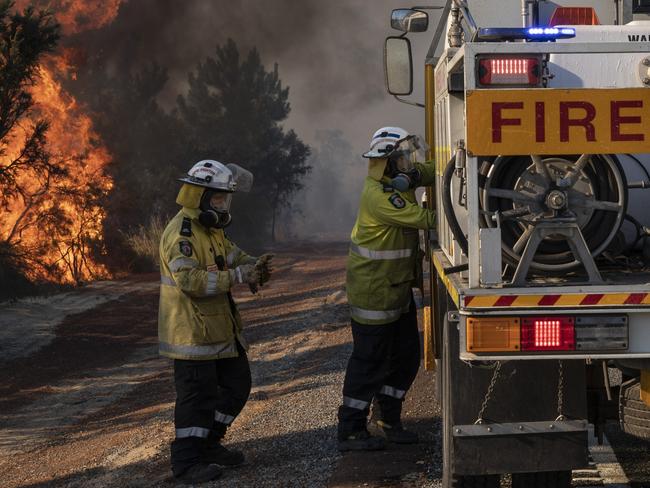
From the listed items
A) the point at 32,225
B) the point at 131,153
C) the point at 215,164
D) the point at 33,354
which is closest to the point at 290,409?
the point at 215,164

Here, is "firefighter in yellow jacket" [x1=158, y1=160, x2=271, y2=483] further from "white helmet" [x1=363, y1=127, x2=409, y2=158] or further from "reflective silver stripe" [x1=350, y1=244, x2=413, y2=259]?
"white helmet" [x1=363, y1=127, x2=409, y2=158]

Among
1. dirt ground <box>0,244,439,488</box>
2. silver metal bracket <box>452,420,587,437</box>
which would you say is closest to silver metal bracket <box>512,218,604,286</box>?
silver metal bracket <box>452,420,587,437</box>

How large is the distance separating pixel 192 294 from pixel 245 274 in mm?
363

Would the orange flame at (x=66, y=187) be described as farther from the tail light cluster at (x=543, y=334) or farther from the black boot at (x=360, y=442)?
the tail light cluster at (x=543, y=334)

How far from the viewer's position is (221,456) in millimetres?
6391

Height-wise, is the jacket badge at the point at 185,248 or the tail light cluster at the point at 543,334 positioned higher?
the jacket badge at the point at 185,248

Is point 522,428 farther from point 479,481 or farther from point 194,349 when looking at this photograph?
point 194,349

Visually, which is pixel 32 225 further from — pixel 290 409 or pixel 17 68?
pixel 290 409

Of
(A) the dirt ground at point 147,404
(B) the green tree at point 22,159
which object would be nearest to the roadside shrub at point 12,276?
(B) the green tree at point 22,159

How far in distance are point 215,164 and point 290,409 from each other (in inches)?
98.8

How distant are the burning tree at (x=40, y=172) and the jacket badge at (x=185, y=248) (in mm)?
10102

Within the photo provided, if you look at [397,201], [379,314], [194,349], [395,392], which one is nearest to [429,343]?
[379,314]

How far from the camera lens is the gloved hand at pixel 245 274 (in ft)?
20.6

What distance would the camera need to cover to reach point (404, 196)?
650 centimetres
